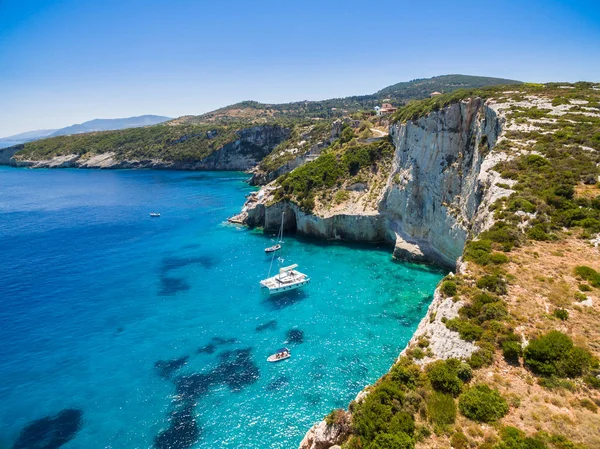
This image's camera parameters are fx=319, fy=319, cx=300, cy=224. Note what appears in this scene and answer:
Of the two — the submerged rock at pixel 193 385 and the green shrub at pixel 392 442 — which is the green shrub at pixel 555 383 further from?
the submerged rock at pixel 193 385

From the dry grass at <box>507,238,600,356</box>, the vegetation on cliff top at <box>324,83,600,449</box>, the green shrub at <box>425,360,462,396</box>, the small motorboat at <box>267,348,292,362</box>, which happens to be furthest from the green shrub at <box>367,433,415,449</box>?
the small motorboat at <box>267,348,292,362</box>

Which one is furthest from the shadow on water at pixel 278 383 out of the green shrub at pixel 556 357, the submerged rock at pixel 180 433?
the green shrub at pixel 556 357

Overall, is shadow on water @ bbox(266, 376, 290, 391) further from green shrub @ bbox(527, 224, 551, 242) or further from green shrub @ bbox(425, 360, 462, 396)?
green shrub @ bbox(527, 224, 551, 242)

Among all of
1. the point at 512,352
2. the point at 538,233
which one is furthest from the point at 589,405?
the point at 538,233

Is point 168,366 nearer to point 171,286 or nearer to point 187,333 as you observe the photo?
point 187,333

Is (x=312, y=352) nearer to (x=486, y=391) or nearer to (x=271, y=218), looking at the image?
(x=486, y=391)
